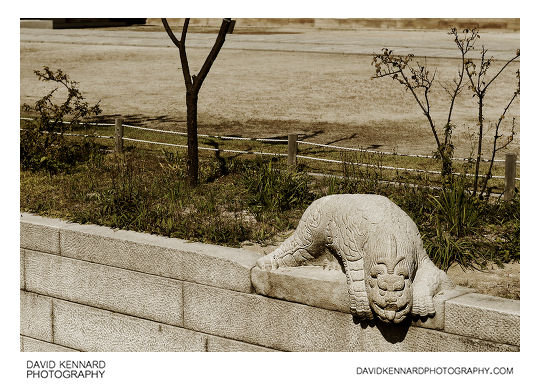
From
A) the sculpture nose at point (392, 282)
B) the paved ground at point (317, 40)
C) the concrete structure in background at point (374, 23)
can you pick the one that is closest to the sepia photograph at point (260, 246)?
the sculpture nose at point (392, 282)

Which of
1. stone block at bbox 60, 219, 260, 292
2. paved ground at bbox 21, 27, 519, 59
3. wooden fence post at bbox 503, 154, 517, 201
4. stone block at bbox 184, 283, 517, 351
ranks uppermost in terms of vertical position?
paved ground at bbox 21, 27, 519, 59

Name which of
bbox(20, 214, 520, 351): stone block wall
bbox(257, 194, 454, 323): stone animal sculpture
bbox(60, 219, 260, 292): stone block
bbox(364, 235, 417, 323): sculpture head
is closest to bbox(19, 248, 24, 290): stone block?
bbox(20, 214, 520, 351): stone block wall

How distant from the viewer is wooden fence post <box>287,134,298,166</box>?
38.3 ft

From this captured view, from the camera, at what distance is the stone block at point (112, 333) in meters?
8.23

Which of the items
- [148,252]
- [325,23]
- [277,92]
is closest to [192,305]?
[148,252]

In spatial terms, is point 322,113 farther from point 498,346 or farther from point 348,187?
point 498,346

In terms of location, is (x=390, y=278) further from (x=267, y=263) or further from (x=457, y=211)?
(x=457, y=211)

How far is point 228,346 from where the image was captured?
791 cm

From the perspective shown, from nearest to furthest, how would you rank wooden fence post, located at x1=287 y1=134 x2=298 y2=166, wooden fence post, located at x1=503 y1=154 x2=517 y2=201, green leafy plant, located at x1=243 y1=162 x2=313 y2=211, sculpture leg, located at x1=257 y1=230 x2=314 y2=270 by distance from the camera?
sculpture leg, located at x1=257 y1=230 x2=314 y2=270
green leafy plant, located at x1=243 y1=162 x2=313 y2=211
wooden fence post, located at x1=503 y1=154 x2=517 y2=201
wooden fence post, located at x1=287 y1=134 x2=298 y2=166

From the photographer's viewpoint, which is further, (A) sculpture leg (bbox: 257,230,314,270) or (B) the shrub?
(B) the shrub

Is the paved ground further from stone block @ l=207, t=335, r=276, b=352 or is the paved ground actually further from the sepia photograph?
stone block @ l=207, t=335, r=276, b=352

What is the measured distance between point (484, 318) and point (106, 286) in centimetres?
381

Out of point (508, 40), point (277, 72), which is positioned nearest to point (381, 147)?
point (277, 72)

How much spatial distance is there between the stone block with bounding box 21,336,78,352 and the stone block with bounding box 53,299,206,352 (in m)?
0.07
